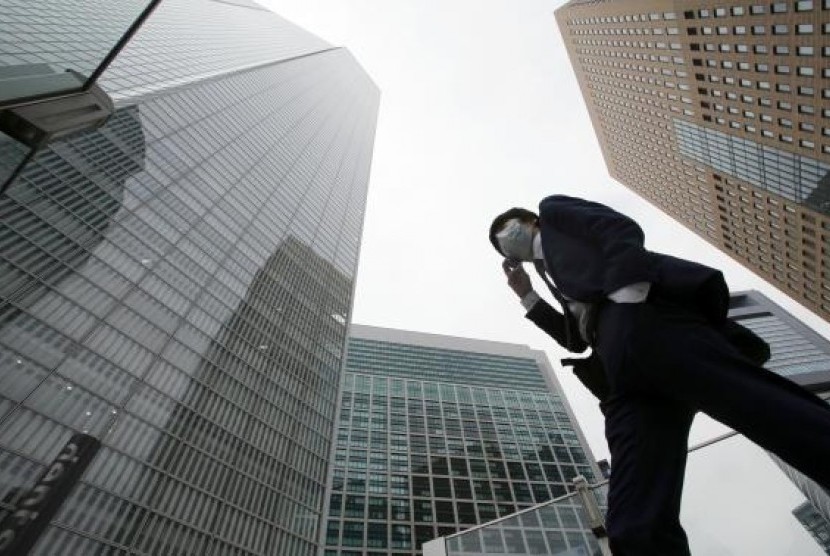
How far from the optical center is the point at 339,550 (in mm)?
62031

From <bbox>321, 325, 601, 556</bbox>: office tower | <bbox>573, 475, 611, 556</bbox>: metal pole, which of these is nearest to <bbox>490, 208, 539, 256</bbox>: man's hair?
<bbox>573, 475, 611, 556</bbox>: metal pole

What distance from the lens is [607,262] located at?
2.21m

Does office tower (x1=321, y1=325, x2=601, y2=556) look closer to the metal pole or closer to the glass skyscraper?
the glass skyscraper

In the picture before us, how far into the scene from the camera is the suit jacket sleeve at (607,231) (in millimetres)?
2092

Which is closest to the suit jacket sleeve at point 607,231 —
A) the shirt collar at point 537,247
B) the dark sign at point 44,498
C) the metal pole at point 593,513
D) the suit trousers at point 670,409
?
the suit trousers at point 670,409

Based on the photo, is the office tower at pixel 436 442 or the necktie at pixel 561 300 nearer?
the necktie at pixel 561 300

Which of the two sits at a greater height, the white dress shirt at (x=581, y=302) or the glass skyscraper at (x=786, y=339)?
the glass skyscraper at (x=786, y=339)

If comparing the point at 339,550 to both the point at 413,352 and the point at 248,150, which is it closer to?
the point at 413,352

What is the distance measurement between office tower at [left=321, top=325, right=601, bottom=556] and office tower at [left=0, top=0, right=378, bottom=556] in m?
12.4

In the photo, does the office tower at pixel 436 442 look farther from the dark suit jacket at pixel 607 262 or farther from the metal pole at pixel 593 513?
the dark suit jacket at pixel 607 262

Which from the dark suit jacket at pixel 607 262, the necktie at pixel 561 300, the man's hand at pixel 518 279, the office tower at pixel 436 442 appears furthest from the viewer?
the office tower at pixel 436 442

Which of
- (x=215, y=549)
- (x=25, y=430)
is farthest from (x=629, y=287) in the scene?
(x=215, y=549)

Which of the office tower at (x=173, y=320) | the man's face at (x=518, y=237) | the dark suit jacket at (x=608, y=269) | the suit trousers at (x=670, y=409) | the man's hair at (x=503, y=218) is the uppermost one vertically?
the office tower at (x=173, y=320)

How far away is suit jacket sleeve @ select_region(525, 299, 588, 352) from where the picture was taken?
3.17 meters
